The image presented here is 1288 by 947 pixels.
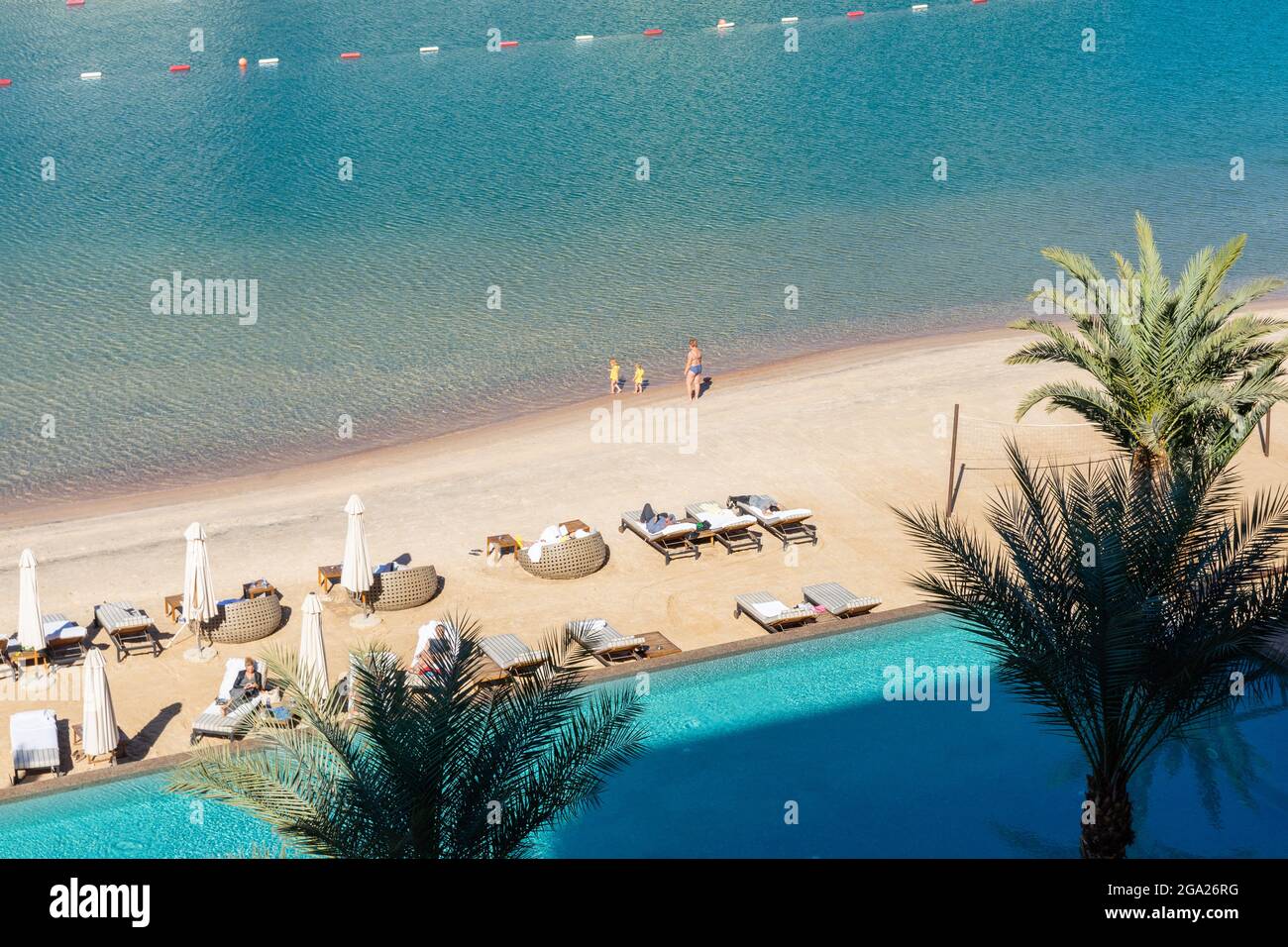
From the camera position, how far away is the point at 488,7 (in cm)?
6700

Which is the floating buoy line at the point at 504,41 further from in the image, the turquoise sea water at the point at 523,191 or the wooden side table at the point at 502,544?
the wooden side table at the point at 502,544

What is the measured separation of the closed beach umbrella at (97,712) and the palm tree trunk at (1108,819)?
8885 mm

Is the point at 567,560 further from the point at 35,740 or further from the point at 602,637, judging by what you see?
the point at 35,740

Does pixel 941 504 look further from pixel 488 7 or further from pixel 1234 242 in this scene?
pixel 488 7

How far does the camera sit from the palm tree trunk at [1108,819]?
39.9ft

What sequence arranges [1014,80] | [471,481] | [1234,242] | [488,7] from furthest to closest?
[488,7], [1014,80], [471,481], [1234,242]

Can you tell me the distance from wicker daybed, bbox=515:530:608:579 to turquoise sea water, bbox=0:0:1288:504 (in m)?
7.71

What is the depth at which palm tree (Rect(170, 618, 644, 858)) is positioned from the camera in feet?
32.0

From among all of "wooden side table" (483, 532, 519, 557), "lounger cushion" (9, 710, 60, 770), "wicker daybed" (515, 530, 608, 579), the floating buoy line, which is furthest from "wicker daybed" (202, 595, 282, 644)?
the floating buoy line

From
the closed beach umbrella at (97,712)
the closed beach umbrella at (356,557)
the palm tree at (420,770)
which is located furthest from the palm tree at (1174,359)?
the closed beach umbrella at (97,712)

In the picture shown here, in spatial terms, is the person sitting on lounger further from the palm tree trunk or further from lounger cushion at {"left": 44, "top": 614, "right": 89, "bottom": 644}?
the palm tree trunk

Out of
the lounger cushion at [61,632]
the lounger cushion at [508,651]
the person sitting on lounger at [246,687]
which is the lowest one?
the person sitting on lounger at [246,687]
